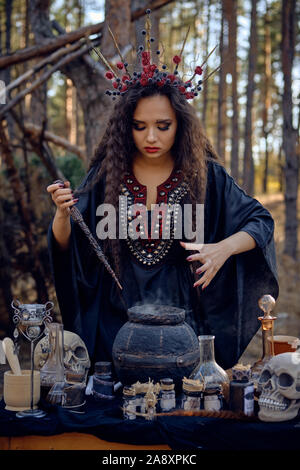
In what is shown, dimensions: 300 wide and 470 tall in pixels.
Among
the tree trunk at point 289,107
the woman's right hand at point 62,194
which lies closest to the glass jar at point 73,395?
the woman's right hand at point 62,194

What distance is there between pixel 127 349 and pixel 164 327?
19 cm

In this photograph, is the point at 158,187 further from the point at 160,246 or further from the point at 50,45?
the point at 50,45

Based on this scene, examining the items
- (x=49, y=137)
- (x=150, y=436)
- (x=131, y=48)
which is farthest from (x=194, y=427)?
(x=49, y=137)

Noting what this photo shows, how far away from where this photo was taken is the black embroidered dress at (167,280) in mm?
3250

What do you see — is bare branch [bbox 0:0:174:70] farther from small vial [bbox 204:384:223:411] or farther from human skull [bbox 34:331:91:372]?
small vial [bbox 204:384:223:411]

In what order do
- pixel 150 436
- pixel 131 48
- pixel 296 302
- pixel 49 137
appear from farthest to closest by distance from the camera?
1. pixel 296 302
2. pixel 49 137
3. pixel 131 48
4. pixel 150 436

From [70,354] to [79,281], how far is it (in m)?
0.68

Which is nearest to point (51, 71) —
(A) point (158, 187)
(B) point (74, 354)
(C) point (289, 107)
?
(A) point (158, 187)

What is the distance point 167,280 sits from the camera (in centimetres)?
329

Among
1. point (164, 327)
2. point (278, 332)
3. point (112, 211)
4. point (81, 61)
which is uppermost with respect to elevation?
point (81, 61)

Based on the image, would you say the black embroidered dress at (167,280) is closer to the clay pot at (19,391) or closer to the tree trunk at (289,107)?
the clay pot at (19,391)

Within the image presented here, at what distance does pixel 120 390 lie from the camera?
274cm

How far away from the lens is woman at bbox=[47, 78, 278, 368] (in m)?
3.23

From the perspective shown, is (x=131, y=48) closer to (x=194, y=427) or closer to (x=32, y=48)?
(x=32, y=48)
